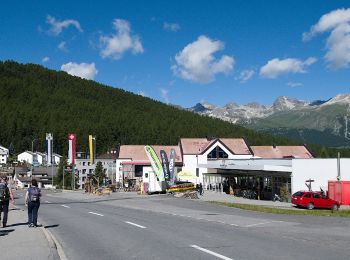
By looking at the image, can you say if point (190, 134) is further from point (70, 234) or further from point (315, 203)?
point (70, 234)

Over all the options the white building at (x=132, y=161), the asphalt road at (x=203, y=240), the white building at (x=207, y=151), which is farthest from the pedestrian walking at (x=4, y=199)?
the white building at (x=132, y=161)

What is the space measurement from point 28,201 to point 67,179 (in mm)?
89625

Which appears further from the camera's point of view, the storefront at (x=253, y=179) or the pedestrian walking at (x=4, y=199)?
the storefront at (x=253, y=179)

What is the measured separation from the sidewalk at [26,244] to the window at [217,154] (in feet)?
204

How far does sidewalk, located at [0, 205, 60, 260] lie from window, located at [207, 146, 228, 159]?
204 ft

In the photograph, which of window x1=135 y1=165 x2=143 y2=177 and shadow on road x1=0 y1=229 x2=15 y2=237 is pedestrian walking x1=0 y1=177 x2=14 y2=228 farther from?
window x1=135 y1=165 x2=143 y2=177

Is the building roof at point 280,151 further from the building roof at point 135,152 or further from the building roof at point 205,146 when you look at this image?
the building roof at point 135,152

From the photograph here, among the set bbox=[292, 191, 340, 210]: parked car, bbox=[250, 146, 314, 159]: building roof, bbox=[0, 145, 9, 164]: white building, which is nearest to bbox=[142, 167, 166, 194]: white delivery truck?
bbox=[292, 191, 340, 210]: parked car

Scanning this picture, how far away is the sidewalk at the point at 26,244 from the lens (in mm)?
11383

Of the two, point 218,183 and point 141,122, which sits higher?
point 141,122

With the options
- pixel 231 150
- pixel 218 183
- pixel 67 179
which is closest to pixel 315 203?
pixel 218 183

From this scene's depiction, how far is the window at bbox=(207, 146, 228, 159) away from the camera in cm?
7888

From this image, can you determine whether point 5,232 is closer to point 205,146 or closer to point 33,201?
point 33,201

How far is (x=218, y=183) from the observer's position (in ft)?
220
